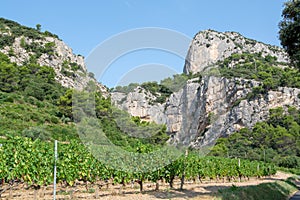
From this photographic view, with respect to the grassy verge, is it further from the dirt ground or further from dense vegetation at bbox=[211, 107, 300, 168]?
dense vegetation at bbox=[211, 107, 300, 168]

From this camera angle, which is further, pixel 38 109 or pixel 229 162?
pixel 38 109

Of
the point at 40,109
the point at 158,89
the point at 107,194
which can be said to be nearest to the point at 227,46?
the point at 40,109

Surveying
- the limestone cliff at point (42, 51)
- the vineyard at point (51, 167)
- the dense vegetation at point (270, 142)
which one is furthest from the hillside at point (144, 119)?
the limestone cliff at point (42, 51)

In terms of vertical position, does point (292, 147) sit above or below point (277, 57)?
below

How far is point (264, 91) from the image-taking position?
56594 millimetres

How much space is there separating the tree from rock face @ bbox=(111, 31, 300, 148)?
10.4ft

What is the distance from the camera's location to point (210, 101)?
105ft

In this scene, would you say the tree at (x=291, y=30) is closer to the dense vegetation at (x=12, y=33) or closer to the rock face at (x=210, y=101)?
the rock face at (x=210, y=101)

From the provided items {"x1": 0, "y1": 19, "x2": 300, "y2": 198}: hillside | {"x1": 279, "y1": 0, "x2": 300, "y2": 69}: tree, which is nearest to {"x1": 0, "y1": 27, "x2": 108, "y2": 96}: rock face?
{"x1": 0, "y1": 19, "x2": 300, "y2": 198}: hillside

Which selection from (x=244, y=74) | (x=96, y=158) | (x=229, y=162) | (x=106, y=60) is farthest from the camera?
(x=244, y=74)

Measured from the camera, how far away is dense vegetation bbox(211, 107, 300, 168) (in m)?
45.3

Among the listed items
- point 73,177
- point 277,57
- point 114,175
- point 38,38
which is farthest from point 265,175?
point 38,38

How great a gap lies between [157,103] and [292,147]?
29110 mm

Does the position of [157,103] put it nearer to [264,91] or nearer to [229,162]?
[229,162]
